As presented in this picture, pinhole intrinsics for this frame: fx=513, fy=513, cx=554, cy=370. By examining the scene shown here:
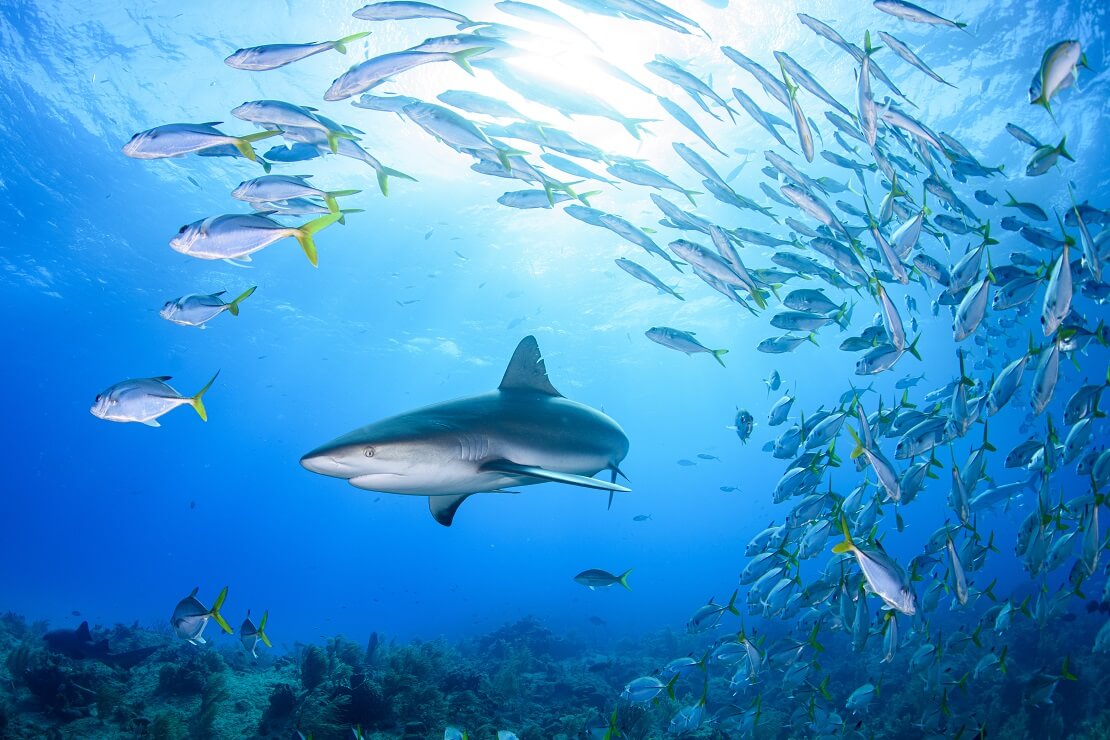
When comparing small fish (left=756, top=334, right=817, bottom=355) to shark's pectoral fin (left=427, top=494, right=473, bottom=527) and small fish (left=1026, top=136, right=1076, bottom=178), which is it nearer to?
small fish (left=1026, top=136, right=1076, bottom=178)

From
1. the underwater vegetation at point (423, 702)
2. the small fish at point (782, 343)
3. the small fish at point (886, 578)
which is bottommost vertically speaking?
the underwater vegetation at point (423, 702)

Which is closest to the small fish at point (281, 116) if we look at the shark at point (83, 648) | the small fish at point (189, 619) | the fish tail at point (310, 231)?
the fish tail at point (310, 231)

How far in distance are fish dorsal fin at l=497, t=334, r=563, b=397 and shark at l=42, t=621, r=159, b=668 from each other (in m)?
9.51

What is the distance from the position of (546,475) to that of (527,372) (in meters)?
1.87

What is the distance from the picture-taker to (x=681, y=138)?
18328mm

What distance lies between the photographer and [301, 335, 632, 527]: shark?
2.82 meters

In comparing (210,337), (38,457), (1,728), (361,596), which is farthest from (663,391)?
(38,457)

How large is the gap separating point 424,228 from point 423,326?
565 inches

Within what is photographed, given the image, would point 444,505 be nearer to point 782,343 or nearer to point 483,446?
point 483,446

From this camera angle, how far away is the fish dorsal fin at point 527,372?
462cm

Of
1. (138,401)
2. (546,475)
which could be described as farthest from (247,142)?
(546,475)

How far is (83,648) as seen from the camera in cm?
899

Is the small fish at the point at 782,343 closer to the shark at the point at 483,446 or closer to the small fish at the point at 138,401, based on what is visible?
the shark at the point at 483,446

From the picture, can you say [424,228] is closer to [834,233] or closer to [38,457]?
[834,233]
